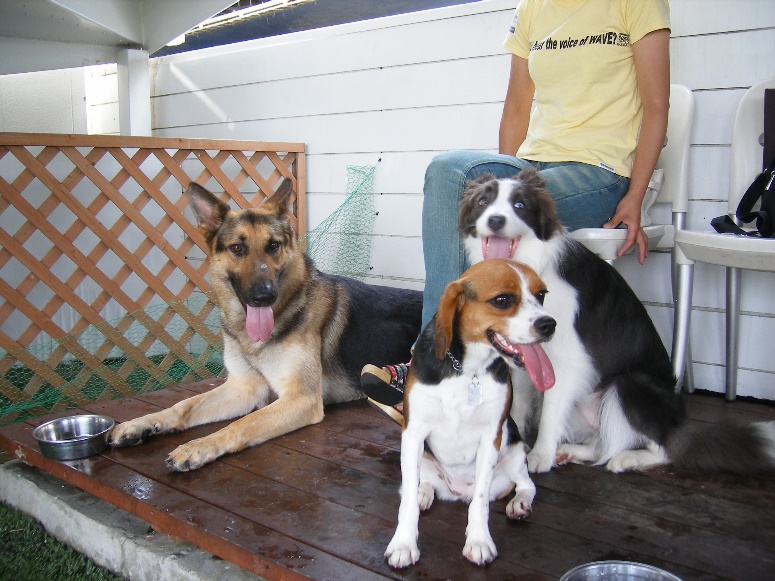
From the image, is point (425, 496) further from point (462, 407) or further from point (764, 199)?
point (764, 199)

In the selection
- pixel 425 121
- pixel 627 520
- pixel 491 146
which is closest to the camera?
pixel 627 520

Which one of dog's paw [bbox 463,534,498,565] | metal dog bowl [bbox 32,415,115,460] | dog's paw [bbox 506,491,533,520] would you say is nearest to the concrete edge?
metal dog bowl [bbox 32,415,115,460]

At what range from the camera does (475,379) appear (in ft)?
5.65

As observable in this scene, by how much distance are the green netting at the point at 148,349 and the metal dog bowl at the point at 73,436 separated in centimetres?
74

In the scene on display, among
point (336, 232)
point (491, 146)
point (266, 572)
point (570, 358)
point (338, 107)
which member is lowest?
point (266, 572)

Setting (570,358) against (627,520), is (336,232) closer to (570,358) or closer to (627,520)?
(570,358)

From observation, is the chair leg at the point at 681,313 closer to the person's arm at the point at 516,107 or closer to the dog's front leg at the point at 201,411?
the person's arm at the point at 516,107

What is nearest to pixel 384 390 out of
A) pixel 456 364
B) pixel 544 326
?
pixel 456 364

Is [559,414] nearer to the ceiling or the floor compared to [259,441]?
nearer to the ceiling

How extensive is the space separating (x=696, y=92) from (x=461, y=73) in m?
1.19

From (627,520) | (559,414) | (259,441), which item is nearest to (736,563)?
(627,520)

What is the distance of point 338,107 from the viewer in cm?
408

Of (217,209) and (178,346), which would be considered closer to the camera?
(217,209)

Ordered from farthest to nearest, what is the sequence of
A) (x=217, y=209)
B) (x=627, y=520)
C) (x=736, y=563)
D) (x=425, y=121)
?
(x=425, y=121), (x=217, y=209), (x=627, y=520), (x=736, y=563)
